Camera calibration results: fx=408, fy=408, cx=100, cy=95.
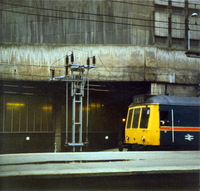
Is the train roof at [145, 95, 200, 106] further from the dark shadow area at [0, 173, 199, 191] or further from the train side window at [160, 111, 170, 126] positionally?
the dark shadow area at [0, 173, 199, 191]

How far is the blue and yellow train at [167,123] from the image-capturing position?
21.2 metres

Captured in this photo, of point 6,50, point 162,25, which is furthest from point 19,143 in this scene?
point 162,25

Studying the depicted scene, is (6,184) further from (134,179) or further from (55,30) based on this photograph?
(55,30)

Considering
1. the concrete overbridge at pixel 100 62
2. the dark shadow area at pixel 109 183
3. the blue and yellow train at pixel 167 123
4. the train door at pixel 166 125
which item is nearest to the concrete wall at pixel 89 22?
the concrete overbridge at pixel 100 62

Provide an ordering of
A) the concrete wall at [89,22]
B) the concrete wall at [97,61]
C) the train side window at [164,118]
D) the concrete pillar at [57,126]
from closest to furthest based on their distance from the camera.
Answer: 1. the train side window at [164,118]
2. the concrete wall at [97,61]
3. the concrete wall at [89,22]
4. the concrete pillar at [57,126]

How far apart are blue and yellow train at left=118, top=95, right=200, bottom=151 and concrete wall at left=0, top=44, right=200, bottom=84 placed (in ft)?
Result: 21.0

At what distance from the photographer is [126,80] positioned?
2853 cm

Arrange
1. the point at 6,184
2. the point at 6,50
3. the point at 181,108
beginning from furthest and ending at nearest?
the point at 6,50 < the point at 181,108 < the point at 6,184

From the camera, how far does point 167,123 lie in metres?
21.3

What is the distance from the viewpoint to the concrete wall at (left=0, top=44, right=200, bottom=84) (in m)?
28.0

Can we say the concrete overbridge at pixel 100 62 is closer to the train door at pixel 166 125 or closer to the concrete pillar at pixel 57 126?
the concrete pillar at pixel 57 126

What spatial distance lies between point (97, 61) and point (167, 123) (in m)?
Result: 8.92

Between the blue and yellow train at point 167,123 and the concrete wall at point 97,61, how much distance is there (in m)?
6.40

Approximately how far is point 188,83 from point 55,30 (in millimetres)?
10385
